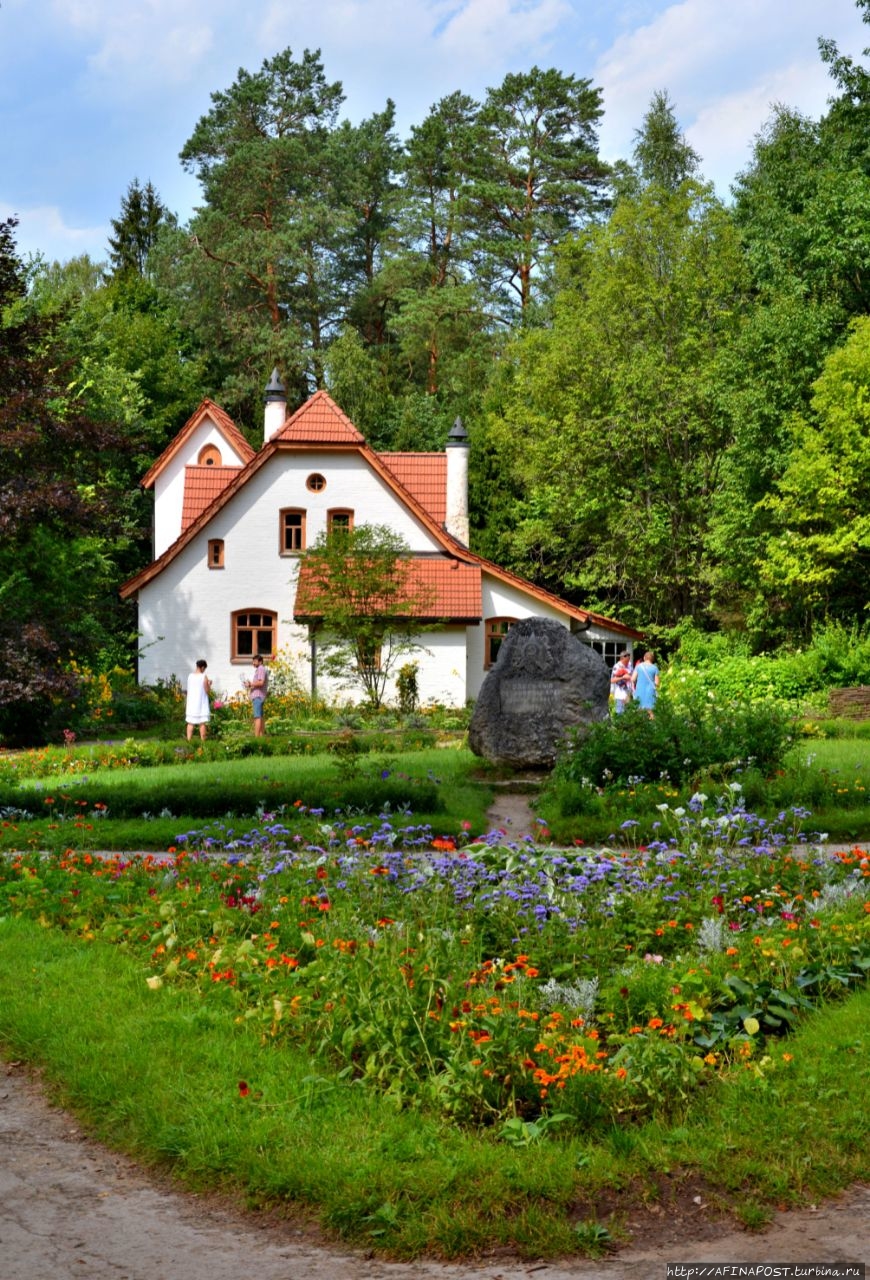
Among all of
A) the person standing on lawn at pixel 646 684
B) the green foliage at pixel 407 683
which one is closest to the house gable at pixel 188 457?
the green foliage at pixel 407 683

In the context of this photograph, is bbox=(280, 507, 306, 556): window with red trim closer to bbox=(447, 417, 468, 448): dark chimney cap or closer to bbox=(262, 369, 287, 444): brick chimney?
bbox=(262, 369, 287, 444): brick chimney

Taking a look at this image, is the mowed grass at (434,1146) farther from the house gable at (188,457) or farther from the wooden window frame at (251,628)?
the house gable at (188,457)

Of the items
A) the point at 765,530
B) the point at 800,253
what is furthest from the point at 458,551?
the point at 800,253

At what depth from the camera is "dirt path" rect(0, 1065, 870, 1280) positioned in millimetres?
4512

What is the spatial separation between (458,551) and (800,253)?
10.8 meters

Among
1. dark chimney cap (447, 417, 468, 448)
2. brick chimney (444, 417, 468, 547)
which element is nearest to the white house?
brick chimney (444, 417, 468, 547)

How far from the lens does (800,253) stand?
32.7 meters

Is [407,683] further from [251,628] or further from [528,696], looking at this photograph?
[528,696]

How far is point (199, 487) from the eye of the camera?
3716 centimetres

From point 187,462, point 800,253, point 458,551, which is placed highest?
point 800,253

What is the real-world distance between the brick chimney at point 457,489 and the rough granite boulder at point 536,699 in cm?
1908

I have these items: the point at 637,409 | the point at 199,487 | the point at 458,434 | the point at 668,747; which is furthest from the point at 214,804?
the point at 637,409

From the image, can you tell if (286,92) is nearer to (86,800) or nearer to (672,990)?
(86,800)

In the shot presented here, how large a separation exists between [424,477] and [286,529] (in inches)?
196
